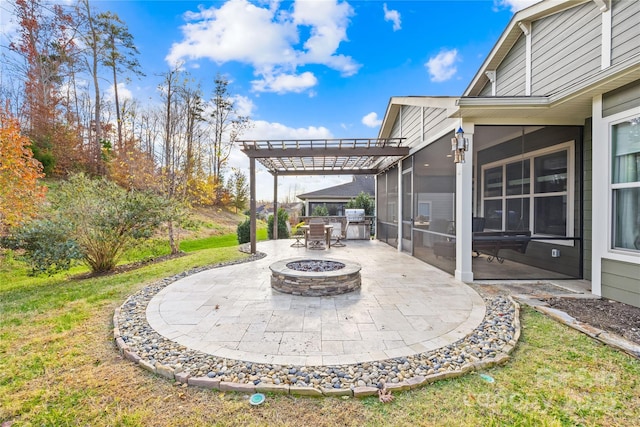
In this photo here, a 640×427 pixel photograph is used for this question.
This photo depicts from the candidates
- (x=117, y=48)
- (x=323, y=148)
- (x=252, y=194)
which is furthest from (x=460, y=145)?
(x=117, y=48)

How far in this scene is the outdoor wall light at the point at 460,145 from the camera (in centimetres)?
490

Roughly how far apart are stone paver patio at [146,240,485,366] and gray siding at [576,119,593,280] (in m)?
2.55

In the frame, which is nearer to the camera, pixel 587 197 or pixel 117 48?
pixel 587 197

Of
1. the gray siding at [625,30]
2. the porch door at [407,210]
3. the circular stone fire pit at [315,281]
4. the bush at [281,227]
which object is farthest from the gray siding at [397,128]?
the circular stone fire pit at [315,281]

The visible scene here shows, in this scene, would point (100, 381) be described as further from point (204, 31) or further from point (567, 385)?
point (204, 31)

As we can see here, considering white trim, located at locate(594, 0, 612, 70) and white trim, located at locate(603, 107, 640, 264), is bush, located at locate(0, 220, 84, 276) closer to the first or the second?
white trim, located at locate(603, 107, 640, 264)

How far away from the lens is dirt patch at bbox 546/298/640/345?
3169 millimetres

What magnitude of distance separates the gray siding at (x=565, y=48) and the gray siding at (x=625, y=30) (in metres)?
0.26

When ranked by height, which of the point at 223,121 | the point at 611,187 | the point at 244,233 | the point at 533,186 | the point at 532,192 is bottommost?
the point at 244,233

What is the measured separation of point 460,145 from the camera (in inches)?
193

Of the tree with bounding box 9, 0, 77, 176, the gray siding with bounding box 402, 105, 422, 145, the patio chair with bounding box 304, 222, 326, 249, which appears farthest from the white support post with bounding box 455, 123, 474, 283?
the tree with bounding box 9, 0, 77, 176

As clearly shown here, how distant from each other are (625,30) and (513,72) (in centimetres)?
Result: 258

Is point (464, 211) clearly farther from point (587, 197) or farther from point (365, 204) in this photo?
point (365, 204)

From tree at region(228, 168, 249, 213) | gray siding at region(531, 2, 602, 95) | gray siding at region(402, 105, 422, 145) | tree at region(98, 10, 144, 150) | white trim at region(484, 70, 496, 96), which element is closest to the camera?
gray siding at region(531, 2, 602, 95)
